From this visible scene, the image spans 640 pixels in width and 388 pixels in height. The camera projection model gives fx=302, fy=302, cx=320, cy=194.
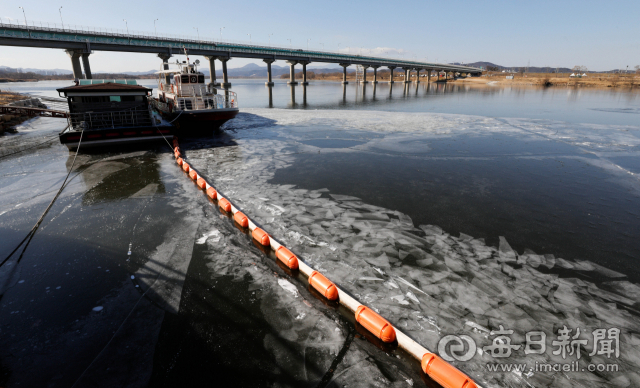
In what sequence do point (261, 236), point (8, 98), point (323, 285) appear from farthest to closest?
1. point (8, 98)
2. point (261, 236)
3. point (323, 285)

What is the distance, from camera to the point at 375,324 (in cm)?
544

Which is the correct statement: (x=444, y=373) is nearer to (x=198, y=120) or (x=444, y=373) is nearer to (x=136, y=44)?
(x=198, y=120)

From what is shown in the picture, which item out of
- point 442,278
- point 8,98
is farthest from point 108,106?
point 8,98

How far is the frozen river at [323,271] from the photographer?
5016mm

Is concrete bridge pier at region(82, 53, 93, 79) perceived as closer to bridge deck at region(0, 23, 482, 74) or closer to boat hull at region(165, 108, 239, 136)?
bridge deck at region(0, 23, 482, 74)

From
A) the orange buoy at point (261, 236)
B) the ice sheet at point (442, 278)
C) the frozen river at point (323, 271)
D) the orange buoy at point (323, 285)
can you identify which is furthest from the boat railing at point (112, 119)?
the orange buoy at point (323, 285)

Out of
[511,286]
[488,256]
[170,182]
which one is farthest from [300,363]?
[170,182]

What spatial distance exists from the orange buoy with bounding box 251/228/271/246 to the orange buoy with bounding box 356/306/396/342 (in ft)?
11.4

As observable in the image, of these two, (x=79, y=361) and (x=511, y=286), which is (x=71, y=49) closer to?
(x=79, y=361)

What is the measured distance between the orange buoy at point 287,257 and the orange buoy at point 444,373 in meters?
3.53

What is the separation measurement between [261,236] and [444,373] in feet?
17.8

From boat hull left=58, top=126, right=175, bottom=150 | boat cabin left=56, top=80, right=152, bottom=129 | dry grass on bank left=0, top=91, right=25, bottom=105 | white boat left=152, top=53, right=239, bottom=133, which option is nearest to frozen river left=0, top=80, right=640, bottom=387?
boat hull left=58, top=126, right=175, bottom=150

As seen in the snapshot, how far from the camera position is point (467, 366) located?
495 cm

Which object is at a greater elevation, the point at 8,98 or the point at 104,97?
the point at 104,97
